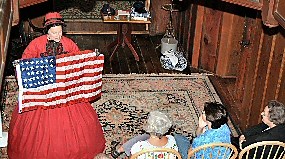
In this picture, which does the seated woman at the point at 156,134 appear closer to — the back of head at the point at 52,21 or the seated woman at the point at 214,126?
the seated woman at the point at 214,126

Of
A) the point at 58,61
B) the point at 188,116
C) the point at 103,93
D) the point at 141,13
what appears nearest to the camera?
the point at 58,61

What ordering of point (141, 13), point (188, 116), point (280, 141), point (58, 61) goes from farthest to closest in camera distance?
point (141, 13)
point (188, 116)
point (58, 61)
point (280, 141)

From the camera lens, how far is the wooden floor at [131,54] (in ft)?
29.1

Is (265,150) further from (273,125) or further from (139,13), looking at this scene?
(139,13)

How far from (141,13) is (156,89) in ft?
4.77

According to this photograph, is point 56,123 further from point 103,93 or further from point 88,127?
point 103,93

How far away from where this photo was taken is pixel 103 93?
26.2 ft

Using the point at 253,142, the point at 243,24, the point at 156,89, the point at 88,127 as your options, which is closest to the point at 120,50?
the point at 156,89

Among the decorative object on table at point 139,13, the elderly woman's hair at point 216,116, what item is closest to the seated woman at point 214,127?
the elderly woman's hair at point 216,116

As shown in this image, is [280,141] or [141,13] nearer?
[280,141]

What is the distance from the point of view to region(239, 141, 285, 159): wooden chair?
507 centimetres

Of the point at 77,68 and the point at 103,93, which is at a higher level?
the point at 77,68

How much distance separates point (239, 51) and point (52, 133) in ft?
12.3

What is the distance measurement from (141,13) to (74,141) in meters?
3.48
